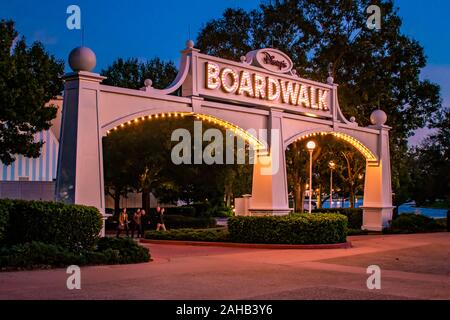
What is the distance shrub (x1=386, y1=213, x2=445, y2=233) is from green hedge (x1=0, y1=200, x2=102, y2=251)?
61.1 feet

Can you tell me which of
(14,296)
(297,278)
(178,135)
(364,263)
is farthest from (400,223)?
(14,296)

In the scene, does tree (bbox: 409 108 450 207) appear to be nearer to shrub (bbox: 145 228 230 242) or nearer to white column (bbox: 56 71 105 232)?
shrub (bbox: 145 228 230 242)

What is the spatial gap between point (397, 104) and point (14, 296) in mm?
31036

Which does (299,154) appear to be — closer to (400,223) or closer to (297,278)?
(400,223)

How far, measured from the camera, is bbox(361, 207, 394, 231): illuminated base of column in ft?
97.2

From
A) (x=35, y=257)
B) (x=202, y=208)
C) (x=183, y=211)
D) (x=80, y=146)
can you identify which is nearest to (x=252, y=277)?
(x=35, y=257)

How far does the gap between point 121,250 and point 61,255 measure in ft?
6.12

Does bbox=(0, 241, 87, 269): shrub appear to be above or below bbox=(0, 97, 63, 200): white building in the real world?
below

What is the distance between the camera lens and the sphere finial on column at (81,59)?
16.0 m

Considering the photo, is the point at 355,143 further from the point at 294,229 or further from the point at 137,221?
the point at 137,221

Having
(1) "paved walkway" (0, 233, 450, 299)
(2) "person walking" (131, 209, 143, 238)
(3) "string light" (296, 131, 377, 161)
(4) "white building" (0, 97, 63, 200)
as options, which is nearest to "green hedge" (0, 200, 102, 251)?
(1) "paved walkway" (0, 233, 450, 299)

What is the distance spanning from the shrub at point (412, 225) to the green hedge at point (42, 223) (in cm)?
1864

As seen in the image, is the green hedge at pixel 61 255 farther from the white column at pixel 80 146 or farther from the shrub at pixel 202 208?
the shrub at pixel 202 208

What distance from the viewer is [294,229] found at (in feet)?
65.6
